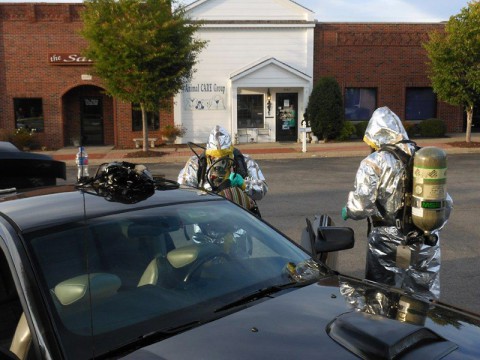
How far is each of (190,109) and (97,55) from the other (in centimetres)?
596

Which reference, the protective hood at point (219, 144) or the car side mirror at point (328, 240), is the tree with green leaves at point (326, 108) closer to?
the protective hood at point (219, 144)

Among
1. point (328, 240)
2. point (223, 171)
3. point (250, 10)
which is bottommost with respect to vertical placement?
point (328, 240)

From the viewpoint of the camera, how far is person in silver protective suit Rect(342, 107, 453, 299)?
4.21 meters

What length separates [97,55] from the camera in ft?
64.8

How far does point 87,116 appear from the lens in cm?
2569

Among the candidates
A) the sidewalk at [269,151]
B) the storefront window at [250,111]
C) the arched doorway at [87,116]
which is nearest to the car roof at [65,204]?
the sidewalk at [269,151]

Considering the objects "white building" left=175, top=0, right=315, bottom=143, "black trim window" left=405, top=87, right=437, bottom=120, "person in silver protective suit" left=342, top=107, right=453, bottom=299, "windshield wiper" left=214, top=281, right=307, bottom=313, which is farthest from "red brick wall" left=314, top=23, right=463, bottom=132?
"windshield wiper" left=214, top=281, right=307, bottom=313

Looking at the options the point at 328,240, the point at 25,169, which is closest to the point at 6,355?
the point at 328,240

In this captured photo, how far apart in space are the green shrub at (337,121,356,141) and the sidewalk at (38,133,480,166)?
0.38 meters

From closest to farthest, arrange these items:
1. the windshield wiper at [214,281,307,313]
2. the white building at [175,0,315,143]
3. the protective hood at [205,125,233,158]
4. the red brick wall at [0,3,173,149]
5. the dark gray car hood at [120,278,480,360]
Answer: the dark gray car hood at [120,278,480,360], the windshield wiper at [214,281,307,313], the protective hood at [205,125,233,158], the red brick wall at [0,3,173,149], the white building at [175,0,315,143]

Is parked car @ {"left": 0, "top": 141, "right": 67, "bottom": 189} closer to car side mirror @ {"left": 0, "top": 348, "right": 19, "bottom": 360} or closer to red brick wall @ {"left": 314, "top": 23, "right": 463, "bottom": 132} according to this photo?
car side mirror @ {"left": 0, "top": 348, "right": 19, "bottom": 360}

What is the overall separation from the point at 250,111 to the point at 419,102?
8.02 m

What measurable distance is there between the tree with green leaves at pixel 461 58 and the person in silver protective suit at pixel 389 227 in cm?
1772

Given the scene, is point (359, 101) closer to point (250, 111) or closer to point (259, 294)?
point (250, 111)
